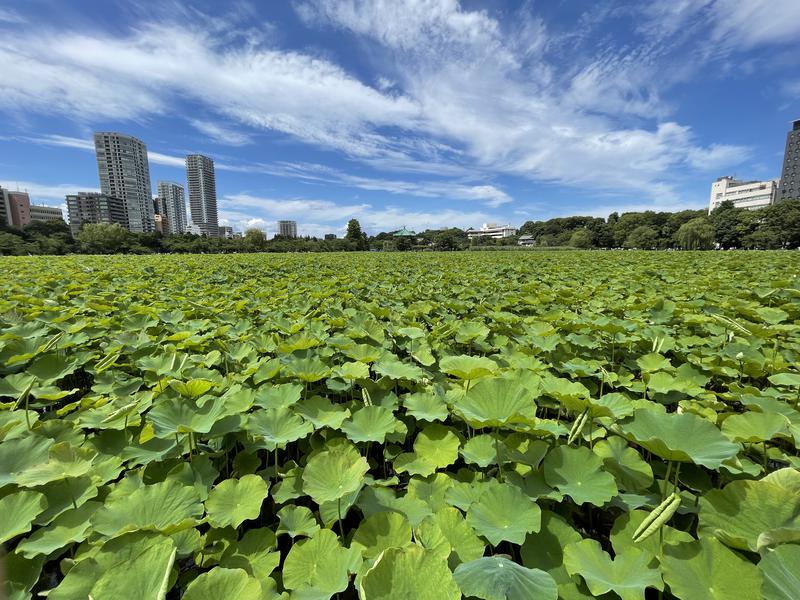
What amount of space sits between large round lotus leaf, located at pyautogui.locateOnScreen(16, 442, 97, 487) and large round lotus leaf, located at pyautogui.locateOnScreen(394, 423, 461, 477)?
99 cm

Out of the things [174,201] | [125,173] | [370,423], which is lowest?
[370,423]

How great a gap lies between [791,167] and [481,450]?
130789 millimetres

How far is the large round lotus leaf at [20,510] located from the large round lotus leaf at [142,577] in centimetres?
38

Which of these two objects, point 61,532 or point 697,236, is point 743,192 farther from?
point 61,532

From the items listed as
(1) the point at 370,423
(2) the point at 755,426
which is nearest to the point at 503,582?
(1) the point at 370,423

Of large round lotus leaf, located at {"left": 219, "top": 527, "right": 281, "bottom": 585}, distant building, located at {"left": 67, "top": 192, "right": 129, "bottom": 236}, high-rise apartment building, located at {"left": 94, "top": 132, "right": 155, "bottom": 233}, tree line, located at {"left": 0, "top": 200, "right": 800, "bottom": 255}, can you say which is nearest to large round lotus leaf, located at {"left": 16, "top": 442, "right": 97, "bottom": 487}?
large round lotus leaf, located at {"left": 219, "top": 527, "right": 281, "bottom": 585}

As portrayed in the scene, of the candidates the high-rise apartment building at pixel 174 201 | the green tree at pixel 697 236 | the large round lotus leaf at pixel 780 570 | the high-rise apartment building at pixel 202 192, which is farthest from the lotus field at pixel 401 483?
the high-rise apartment building at pixel 174 201

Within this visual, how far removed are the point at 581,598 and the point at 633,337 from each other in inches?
84.6

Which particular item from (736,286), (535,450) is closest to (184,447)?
(535,450)

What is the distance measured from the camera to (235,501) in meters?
1.14

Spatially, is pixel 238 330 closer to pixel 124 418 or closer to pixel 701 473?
pixel 124 418

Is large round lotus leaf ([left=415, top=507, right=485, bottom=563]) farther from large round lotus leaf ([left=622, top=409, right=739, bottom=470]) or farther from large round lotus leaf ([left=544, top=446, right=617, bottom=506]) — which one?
large round lotus leaf ([left=622, top=409, right=739, bottom=470])

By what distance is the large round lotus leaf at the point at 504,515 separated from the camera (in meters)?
0.92

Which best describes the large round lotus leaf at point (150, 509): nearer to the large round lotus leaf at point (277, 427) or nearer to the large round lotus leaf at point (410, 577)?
the large round lotus leaf at point (277, 427)
